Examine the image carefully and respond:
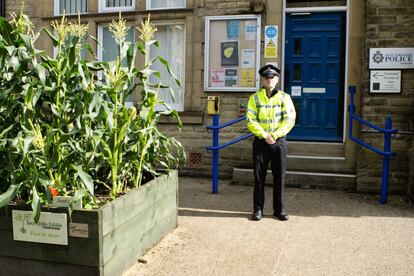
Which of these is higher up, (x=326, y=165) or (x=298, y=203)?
(x=326, y=165)

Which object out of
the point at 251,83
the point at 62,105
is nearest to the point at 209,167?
the point at 251,83

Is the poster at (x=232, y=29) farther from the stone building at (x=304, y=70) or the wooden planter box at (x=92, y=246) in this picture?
the wooden planter box at (x=92, y=246)

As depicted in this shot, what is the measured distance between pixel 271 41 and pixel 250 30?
17.2 inches

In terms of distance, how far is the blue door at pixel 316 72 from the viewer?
7.86m

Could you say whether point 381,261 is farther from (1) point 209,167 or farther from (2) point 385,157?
(1) point 209,167

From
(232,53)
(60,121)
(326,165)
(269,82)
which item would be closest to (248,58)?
(232,53)

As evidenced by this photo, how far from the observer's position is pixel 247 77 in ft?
26.5

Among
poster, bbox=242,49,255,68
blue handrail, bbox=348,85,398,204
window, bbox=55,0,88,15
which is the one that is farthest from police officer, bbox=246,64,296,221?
window, bbox=55,0,88,15

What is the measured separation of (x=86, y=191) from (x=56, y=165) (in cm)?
35

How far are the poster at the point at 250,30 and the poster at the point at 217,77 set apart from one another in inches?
29.2

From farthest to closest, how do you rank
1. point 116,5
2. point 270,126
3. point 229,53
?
1. point 116,5
2. point 229,53
3. point 270,126

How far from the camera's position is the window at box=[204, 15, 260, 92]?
8.03 meters

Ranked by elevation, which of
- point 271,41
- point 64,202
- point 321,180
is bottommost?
point 321,180

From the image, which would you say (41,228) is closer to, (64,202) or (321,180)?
(64,202)
